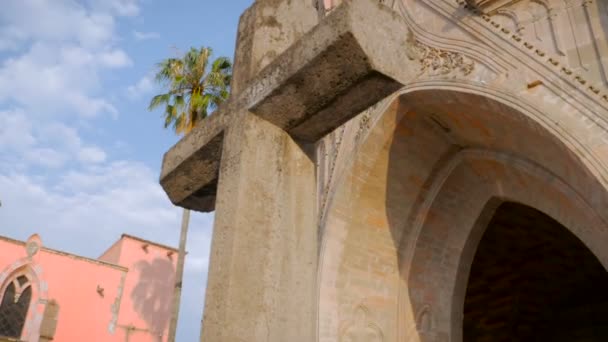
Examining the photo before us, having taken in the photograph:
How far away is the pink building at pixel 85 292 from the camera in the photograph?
1559 cm

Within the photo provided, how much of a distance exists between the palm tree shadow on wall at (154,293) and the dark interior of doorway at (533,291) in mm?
10604

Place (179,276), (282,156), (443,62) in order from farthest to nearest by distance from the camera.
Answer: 1. (179,276)
2. (443,62)
3. (282,156)

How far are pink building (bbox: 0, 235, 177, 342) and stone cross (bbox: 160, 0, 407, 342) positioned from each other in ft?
48.4

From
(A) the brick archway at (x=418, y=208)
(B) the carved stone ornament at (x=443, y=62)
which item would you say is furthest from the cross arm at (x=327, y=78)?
(A) the brick archway at (x=418, y=208)

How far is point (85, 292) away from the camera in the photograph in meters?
17.0

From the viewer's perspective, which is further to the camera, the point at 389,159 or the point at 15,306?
the point at 15,306

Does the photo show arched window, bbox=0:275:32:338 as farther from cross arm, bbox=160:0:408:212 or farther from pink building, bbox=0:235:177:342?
cross arm, bbox=160:0:408:212

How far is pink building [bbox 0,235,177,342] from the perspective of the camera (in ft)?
51.1

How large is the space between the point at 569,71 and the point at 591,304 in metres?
8.47

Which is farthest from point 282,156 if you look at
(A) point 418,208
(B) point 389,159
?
(A) point 418,208

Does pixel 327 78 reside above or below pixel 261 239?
above

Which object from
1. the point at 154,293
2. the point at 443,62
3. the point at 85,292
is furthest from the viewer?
the point at 154,293

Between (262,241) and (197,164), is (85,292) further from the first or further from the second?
(262,241)

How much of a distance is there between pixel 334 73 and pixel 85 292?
16433mm
